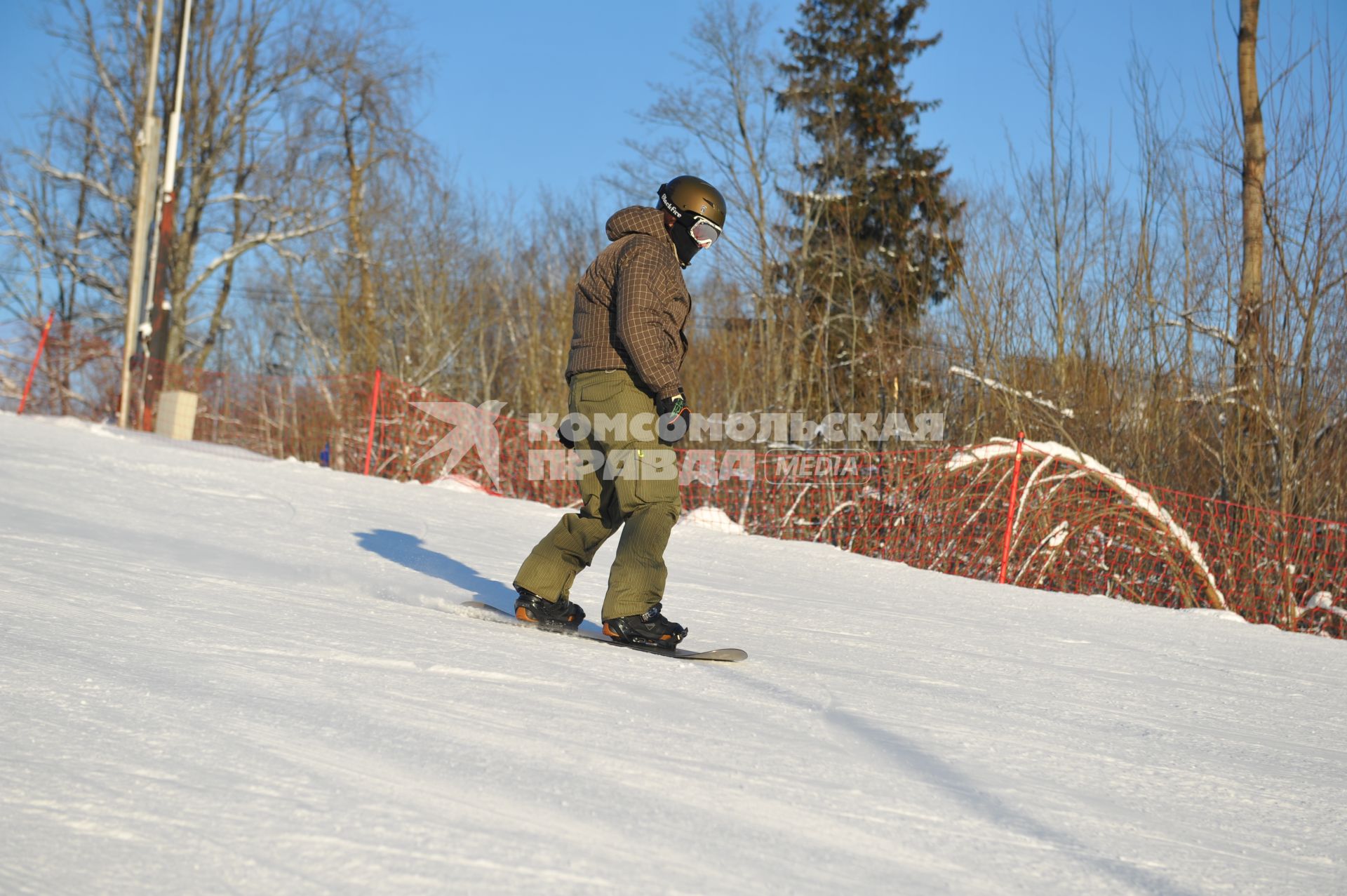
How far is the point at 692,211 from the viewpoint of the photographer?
3.64 meters

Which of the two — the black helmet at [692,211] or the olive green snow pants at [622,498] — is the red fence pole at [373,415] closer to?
the olive green snow pants at [622,498]

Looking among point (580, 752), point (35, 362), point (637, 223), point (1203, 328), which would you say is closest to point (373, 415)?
point (35, 362)

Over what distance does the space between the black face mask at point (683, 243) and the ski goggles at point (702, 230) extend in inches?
0.8

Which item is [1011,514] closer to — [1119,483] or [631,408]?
[1119,483]

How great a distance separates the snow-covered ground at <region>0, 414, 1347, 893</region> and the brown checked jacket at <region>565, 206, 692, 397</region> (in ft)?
3.05

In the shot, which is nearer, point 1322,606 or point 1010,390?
point 1322,606

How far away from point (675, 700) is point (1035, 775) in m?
0.86

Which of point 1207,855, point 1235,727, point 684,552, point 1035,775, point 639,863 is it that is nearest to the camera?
point 639,863

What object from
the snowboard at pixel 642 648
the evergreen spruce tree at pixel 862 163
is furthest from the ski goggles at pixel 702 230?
the evergreen spruce tree at pixel 862 163

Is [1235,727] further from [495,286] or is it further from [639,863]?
[495,286]

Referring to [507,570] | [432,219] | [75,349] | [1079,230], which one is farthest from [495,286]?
[507,570]

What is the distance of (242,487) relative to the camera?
769 cm

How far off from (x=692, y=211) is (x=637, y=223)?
191mm

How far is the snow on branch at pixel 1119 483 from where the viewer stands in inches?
373
